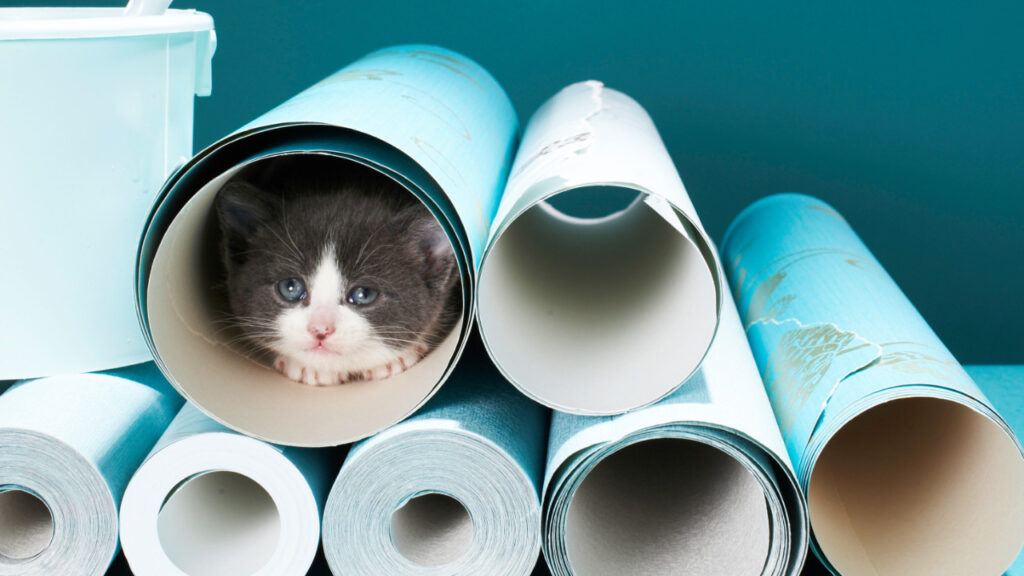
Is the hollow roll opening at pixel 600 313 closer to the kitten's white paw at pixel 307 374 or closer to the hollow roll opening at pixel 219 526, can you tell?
the kitten's white paw at pixel 307 374

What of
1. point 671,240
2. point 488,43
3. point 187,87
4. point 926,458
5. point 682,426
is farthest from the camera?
point 488,43

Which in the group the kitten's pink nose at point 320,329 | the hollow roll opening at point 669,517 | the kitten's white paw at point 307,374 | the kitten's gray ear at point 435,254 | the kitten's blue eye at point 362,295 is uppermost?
the kitten's gray ear at point 435,254

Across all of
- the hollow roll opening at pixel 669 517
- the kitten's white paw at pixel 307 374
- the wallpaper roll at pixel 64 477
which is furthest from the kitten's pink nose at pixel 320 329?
the hollow roll opening at pixel 669 517

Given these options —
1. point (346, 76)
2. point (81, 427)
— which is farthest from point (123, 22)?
point (81, 427)

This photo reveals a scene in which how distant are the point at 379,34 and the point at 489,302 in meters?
1.47

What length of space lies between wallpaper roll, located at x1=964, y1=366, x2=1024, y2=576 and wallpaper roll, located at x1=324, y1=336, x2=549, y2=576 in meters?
1.06

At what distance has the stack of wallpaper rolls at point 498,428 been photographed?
4.39 ft

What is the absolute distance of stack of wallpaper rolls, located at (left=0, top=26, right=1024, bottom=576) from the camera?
1.34 metres

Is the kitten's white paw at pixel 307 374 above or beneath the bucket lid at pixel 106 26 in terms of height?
beneath

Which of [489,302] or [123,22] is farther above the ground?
[123,22]

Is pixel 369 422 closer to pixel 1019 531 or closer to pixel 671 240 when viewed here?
pixel 671 240

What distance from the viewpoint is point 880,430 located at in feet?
5.66

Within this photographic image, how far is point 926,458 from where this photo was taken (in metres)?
1.59

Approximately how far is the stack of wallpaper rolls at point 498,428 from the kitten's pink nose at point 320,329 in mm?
108
